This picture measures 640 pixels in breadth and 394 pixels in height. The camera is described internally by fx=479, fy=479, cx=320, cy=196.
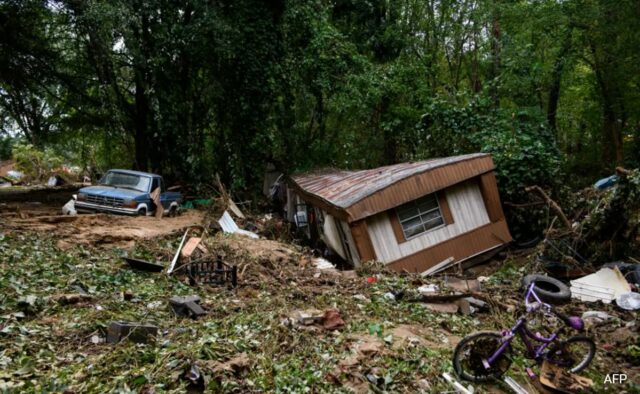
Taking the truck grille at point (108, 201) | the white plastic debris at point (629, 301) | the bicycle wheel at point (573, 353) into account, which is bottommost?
the white plastic debris at point (629, 301)

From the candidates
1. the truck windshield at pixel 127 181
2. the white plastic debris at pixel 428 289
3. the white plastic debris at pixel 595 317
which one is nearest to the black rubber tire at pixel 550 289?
the white plastic debris at pixel 595 317

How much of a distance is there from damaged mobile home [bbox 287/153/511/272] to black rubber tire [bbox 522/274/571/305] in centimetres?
345

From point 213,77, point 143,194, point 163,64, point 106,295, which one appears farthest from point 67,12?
point 106,295

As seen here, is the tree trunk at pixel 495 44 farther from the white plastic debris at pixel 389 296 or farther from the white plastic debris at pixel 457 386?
the white plastic debris at pixel 457 386

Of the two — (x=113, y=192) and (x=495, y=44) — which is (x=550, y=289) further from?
(x=495, y=44)

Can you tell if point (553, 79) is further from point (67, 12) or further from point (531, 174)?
point (67, 12)

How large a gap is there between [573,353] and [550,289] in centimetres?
381

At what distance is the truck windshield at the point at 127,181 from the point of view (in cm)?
1652

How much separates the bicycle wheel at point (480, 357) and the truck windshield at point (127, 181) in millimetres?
13440

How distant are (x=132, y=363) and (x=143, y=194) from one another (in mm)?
11972

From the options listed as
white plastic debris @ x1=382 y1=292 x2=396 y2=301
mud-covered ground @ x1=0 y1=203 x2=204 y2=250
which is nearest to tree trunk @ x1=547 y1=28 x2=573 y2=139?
white plastic debris @ x1=382 y1=292 x2=396 y2=301

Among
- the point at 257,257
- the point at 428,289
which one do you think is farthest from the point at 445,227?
the point at 257,257

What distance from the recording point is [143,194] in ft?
52.8

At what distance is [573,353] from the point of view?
596cm
